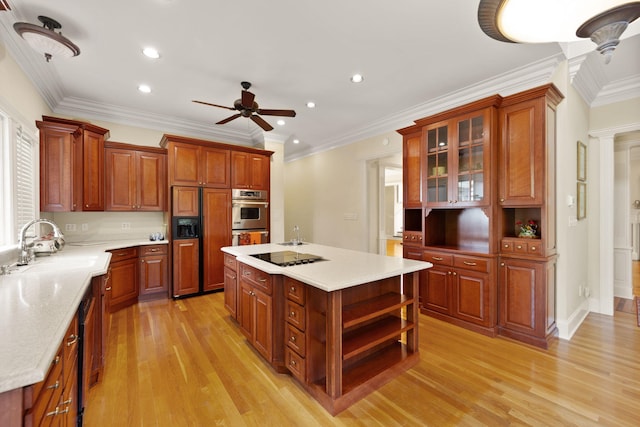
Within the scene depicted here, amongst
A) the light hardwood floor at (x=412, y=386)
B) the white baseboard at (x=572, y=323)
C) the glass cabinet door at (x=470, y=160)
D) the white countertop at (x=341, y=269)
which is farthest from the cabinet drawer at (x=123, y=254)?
the white baseboard at (x=572, y=323)

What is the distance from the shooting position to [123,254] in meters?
3.70

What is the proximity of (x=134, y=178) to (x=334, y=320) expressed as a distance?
3.89m

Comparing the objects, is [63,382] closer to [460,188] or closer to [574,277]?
[460,188]

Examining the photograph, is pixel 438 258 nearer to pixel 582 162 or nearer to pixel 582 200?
pixel 582 200

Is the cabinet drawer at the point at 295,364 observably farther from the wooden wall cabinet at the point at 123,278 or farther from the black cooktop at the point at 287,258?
the wooden wall cabinet at the point at 123,278

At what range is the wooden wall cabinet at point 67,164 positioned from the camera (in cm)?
323

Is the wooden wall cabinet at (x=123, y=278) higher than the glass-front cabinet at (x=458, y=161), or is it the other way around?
the glass-front cabinet at (x=458, y=161)

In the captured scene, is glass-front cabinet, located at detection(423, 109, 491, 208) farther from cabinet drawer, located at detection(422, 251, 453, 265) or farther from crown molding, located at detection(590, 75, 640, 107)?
crown molding, located at detection(590, 75, 640, 107)

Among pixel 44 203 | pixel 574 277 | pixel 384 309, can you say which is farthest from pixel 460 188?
pixel 44 203

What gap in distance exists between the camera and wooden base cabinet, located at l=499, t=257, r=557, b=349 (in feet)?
8.68

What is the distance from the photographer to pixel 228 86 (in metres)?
3.44

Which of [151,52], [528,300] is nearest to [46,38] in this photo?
[151,52]

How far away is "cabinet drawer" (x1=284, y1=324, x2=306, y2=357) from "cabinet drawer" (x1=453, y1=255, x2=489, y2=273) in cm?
204

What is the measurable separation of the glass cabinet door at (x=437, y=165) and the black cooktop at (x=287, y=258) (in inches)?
68.2
